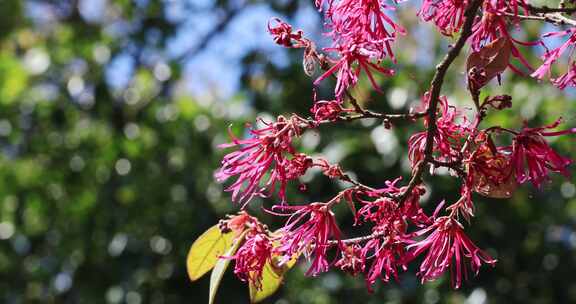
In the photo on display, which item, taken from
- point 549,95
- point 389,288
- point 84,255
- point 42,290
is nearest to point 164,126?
point 84,255

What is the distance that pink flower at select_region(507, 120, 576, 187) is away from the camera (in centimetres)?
79

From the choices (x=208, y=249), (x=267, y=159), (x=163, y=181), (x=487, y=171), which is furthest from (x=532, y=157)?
(x=163, y=181)

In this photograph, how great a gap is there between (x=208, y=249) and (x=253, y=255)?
88 millimetres

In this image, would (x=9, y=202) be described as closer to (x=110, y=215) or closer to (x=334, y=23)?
(x=110, y=215)

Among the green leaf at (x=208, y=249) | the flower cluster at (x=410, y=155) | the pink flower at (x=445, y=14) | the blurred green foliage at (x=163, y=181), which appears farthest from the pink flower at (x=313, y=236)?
the blurred green foliage at (x=163, y=181)

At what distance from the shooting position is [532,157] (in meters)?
0.80

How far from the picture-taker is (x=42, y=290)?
2.64 metres

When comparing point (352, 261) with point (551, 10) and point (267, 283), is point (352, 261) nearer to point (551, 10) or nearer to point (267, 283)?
point (267, 283)

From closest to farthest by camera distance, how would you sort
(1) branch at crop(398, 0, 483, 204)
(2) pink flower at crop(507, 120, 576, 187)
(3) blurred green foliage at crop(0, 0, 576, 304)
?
(1) branch at crop(398, 0, 483, 204) < (2) pink flower at crop(507, 120, 576, 187) < (3) blurred green foliage at crop(0, 0, 576, 304)

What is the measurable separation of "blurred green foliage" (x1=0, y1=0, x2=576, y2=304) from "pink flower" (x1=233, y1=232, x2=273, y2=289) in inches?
44.2

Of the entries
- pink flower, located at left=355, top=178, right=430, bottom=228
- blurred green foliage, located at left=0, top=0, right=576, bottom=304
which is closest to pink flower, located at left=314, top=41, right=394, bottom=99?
pink flower, located at left=355, top=178, right=430, bottom=228

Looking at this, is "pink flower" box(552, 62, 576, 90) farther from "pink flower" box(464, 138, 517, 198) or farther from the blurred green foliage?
the blurred green foliage

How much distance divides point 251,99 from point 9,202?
941mm

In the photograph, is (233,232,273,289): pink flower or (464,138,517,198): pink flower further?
(233,232,273,289): pink flower
